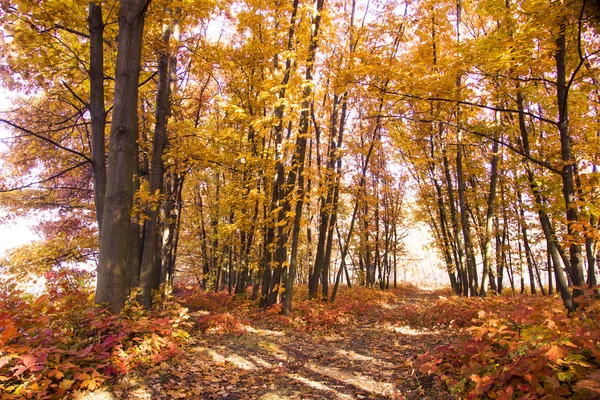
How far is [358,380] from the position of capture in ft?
15.6

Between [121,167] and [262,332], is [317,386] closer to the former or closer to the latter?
[262,332]

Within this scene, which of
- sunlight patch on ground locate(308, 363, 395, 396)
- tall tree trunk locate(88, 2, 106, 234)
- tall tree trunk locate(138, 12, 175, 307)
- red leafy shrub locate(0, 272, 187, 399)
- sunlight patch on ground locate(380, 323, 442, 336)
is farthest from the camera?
tall tree trunk locate(138, 12, 175, 307)

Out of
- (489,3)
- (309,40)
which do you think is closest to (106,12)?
(309,40)

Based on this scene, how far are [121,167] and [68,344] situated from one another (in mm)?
2418

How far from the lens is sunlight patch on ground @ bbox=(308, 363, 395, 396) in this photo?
4.30m

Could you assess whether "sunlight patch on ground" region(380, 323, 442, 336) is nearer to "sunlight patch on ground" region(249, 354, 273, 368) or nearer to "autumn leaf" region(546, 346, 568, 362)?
"sunlight patch on ground" region(249, 354, 273, 368)

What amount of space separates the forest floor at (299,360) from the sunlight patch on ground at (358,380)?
0.01 m

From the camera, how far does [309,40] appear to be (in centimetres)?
923

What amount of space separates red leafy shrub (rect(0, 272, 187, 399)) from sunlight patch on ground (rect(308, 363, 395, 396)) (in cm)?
233

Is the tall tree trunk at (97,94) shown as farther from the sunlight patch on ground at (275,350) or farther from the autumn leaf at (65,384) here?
the sunlight patch on ground at (275,350)

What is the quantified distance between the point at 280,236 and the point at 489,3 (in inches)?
292

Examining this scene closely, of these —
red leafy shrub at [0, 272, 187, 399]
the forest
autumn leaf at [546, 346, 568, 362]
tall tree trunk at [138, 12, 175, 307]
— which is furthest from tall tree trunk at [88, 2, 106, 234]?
autumn leaf at [546, 346, 568, 362]

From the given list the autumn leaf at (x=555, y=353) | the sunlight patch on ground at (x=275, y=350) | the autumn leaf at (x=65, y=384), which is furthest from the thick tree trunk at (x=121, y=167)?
the autumn leaf at (x=555, y=353)

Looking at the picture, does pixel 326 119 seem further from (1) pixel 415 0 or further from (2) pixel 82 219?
(2) pixel 82 219
